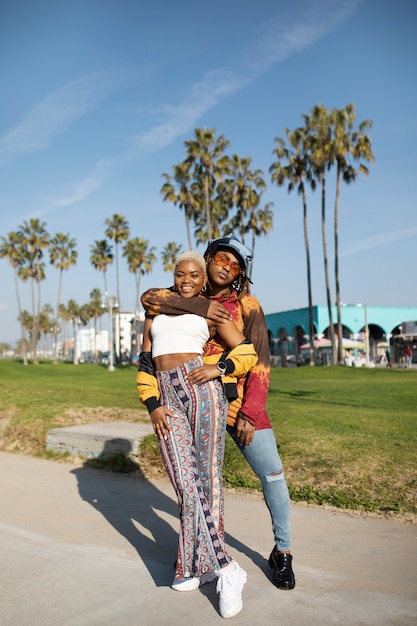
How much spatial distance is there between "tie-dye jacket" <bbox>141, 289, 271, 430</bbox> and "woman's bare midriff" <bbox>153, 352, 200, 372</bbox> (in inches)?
8.5

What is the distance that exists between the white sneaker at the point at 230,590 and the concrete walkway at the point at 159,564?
0.05 meters

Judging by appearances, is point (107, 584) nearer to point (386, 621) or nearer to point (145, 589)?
point (145, 589)

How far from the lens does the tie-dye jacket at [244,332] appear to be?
3.50m

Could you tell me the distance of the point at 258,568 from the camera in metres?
3.85

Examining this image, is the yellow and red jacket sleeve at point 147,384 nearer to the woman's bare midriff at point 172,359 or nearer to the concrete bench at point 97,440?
the woman's bare midriff at point 172,359

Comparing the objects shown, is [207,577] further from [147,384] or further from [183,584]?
[147,384]

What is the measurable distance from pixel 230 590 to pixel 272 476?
71cm

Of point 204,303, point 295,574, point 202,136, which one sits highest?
point 202,136

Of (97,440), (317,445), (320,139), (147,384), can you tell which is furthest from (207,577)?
(320,139)

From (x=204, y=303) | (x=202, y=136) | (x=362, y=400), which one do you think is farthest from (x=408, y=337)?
(x=204, y=303)

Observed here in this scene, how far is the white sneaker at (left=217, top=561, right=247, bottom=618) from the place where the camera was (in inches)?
122

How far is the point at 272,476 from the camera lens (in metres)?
3.60

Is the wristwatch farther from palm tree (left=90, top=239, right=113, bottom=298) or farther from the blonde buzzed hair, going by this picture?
palm tree (left=90, top=239, right=113, bottom=298)

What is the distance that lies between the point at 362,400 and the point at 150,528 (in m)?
12.3
